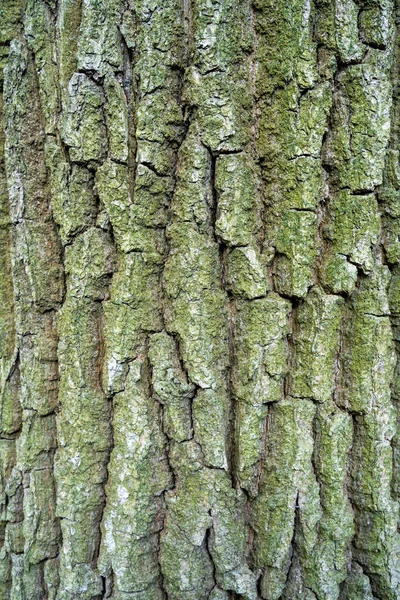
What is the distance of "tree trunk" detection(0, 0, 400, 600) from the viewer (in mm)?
1084

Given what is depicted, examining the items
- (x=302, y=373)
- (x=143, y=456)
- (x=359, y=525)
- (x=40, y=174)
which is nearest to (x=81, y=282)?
(x=40, y=174)

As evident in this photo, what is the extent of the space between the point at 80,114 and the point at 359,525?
3.96 feet

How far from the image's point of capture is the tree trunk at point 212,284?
3.56 feet

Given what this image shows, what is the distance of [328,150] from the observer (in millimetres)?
1104

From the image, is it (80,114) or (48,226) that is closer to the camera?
(80,114)

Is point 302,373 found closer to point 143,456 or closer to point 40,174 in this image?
point 143,456

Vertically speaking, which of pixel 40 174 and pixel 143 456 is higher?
pixel 40 174

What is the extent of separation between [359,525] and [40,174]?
1.20 metres

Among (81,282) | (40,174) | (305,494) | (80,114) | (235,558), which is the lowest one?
(235,558)

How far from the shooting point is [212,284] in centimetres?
112

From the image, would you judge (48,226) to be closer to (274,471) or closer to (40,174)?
(40,174)

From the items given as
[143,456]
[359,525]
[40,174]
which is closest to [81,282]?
[40,174]

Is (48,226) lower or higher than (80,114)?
lower

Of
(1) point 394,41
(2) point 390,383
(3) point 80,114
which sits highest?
(1) point 394,41
